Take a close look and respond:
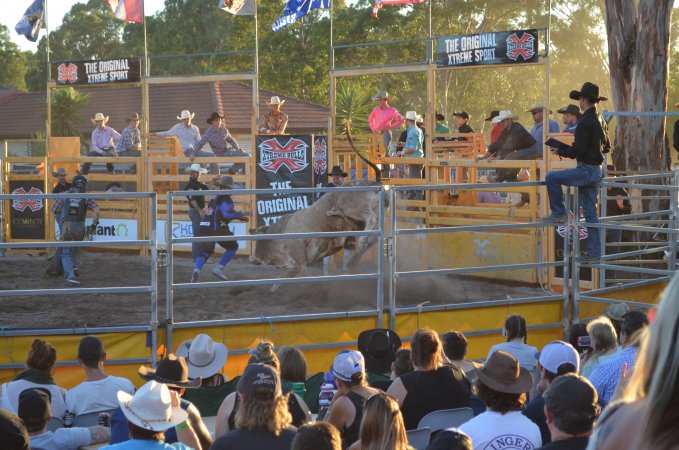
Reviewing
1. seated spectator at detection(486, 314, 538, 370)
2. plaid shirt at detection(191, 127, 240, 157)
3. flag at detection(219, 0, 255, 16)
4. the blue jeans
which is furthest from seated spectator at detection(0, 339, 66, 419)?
flag at detection(219, 0, 255, 16)

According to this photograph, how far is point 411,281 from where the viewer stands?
13.0m

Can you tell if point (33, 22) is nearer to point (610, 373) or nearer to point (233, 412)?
point (233, 412)

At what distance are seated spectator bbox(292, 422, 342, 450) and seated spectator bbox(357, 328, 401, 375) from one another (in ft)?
12.4

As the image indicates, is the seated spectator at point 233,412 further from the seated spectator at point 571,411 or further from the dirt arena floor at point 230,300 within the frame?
the dirt arena floor at point 230,300

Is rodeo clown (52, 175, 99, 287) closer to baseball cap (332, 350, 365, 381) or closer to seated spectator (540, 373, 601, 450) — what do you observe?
baseball cap (332, 350, 365, 381)

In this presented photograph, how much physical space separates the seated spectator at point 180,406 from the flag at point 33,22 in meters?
18.6

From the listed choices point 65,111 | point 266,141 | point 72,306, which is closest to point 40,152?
point 65,111

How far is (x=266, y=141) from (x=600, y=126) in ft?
28.0

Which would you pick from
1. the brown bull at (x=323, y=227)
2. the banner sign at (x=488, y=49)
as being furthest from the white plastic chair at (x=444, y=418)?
the banner sign at (x=488, y=49)

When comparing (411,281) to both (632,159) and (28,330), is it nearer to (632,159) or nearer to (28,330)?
(632,159)

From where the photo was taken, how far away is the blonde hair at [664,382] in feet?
5.93

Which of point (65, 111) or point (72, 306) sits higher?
point (65, 111)

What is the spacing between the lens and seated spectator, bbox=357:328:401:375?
7.59 meters

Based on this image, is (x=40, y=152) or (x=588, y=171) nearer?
(x=588, y=171)
